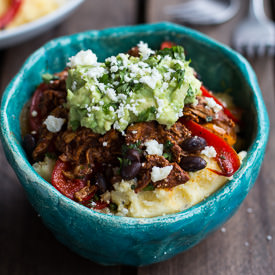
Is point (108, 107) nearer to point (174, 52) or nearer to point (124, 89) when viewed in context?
point (124, 89)

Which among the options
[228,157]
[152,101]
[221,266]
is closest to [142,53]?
[152,101]

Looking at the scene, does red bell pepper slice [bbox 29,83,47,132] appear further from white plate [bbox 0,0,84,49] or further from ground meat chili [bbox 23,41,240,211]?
white plate [bbox 0,0,84,49]

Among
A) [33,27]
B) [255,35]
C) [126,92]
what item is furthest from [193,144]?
[255,35]

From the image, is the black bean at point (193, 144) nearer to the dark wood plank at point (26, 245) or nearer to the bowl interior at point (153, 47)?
the bowl interior at point (153, 47)

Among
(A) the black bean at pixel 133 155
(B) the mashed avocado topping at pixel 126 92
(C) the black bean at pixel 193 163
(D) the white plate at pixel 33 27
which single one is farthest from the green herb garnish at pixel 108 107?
(D) the white plate at pixel 33 27

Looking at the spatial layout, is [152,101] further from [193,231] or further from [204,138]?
[193,231]

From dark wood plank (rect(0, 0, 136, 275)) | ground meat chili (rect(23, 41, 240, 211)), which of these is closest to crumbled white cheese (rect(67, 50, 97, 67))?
ground meat chili (rect(23, 41, 240, 211))
